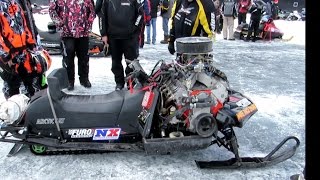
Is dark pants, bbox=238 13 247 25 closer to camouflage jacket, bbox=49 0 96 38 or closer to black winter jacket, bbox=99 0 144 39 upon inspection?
black winter jacket, bbox=99 0 144 39

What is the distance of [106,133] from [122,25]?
7.36 ft

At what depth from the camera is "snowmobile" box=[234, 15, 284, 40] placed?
1067 centimetres

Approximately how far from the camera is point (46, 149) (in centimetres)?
347

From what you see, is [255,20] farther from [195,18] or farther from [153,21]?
[195,18]

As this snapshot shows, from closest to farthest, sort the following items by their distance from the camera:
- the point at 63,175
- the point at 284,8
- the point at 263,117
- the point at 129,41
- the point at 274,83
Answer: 1. the point at 63,175
2. the point at 263,117
3. the point at 129,41
4. the point at 274,83
5. the point at 284,8

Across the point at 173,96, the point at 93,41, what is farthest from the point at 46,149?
the point at 93,41

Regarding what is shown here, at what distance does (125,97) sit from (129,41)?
81.6 inches

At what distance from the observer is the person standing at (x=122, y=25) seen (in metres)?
5.13

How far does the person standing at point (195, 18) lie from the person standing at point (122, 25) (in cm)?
81

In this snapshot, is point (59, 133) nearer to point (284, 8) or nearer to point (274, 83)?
point (274, 83)

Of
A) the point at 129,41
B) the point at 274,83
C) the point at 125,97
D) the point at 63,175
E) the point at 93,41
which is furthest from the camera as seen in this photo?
the point at 93,41

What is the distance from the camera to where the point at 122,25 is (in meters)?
5.14

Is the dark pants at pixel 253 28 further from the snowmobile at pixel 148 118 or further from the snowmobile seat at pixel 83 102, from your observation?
the snowmobile seat at pixel 83 102

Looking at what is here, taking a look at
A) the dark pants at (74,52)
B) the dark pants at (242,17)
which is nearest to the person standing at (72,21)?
the dark pants at (74,52)
